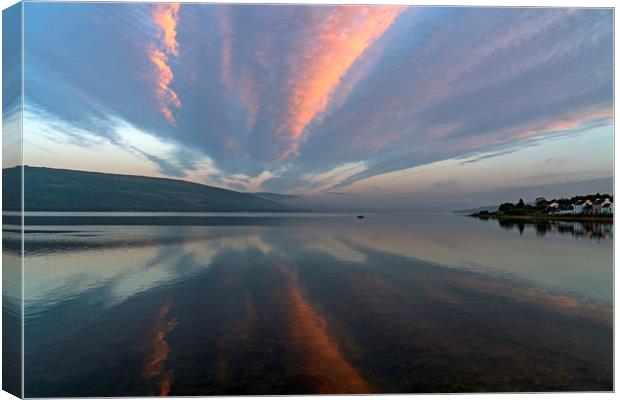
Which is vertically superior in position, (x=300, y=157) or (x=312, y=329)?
(x=300, y=157)

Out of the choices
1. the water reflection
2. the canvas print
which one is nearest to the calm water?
the canvas print

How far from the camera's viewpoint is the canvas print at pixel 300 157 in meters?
7.24

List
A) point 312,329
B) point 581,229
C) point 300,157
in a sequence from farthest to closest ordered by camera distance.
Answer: point 581,229
point 300,157
point 312,329

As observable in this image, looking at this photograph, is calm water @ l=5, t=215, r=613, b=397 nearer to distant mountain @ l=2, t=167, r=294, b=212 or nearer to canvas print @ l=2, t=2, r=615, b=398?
canvas print @ l=2, t=2, r=615, b=398

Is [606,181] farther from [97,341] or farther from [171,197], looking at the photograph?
[171,197]

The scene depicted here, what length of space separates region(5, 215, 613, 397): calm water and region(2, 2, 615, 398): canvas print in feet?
0.20

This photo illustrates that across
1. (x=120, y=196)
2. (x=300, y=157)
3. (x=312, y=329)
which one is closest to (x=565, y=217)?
(x=300, y=157)

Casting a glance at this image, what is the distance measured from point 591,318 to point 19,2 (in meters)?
16.8

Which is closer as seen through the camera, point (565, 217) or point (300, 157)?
point (300, 157)

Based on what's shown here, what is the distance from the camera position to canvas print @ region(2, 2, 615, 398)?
7.24 metres

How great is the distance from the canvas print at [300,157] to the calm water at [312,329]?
0.06 meters

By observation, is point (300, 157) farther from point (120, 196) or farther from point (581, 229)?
point (120, 196)

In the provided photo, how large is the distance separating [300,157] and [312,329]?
14.9 metres

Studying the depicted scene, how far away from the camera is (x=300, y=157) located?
22.9 metres
